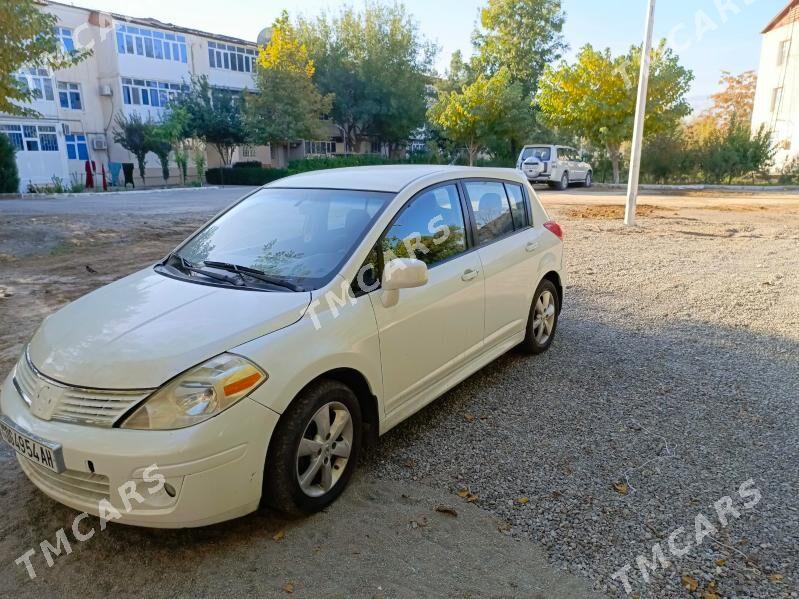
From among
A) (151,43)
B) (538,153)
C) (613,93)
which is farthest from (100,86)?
(613,93)

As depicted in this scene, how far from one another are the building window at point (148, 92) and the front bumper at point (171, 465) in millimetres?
36796

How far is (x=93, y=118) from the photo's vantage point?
33.8m

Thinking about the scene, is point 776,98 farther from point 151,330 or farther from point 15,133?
point 15,133

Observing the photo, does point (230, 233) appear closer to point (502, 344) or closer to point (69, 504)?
point (69, 504)

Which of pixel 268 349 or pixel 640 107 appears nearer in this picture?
pixel 268 349

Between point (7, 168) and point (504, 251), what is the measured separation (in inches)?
1005

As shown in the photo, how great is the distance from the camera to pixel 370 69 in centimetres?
3841

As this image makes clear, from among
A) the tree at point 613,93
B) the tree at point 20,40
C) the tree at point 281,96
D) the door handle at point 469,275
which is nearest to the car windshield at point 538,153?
the tree at point 613,93

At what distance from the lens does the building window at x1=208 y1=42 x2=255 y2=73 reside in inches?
1524

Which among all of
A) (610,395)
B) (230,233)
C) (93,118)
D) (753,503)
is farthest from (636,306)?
(93,118)

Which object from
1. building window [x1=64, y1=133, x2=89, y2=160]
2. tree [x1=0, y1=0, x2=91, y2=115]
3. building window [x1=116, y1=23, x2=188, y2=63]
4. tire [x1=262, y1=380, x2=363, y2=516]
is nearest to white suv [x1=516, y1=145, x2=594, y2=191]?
tree [x1=0, y1=0, x2=91, y2=115]

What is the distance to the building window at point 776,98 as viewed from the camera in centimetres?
3459

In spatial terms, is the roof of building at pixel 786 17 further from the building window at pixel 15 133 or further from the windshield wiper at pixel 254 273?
the building window at pixel 15 133

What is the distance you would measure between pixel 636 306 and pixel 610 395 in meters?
2.59
